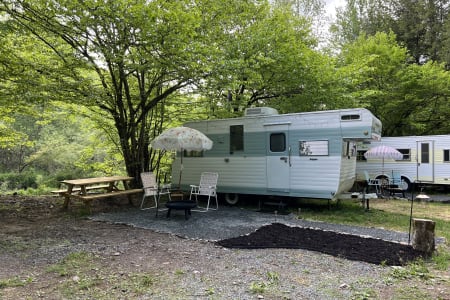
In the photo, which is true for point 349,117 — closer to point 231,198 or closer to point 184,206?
point 231,198

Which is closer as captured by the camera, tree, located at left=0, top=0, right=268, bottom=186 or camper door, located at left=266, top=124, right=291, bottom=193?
tree, located at left=0, top=0, right=268, bottom=186

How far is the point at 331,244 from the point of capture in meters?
5.06

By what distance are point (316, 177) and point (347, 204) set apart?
7.53 ft

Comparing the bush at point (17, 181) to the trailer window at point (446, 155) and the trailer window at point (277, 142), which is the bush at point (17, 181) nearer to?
the trailer window at point (277, 142)

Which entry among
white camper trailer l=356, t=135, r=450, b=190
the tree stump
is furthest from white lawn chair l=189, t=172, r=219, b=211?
white camper trailer l=356, t=135, r=450, b=190

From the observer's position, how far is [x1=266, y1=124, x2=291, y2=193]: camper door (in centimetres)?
810

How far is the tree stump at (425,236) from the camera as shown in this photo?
455 centimetres

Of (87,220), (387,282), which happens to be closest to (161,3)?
(87,220)

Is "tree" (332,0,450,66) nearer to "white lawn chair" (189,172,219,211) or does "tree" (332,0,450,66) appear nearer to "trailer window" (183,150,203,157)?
"trailer window" (183,150,203,157)

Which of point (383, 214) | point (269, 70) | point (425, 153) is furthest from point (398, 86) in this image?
point (383, 214)

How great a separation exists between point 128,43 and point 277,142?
4.23 meters

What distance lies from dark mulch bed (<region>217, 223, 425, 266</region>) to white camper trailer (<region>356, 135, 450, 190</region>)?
25.8 feet

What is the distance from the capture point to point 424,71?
13680 millimetres

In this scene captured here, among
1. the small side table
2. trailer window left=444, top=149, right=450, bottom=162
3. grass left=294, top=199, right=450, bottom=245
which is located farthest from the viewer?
trailer window left=444, top=149, right=450, bottom=162
